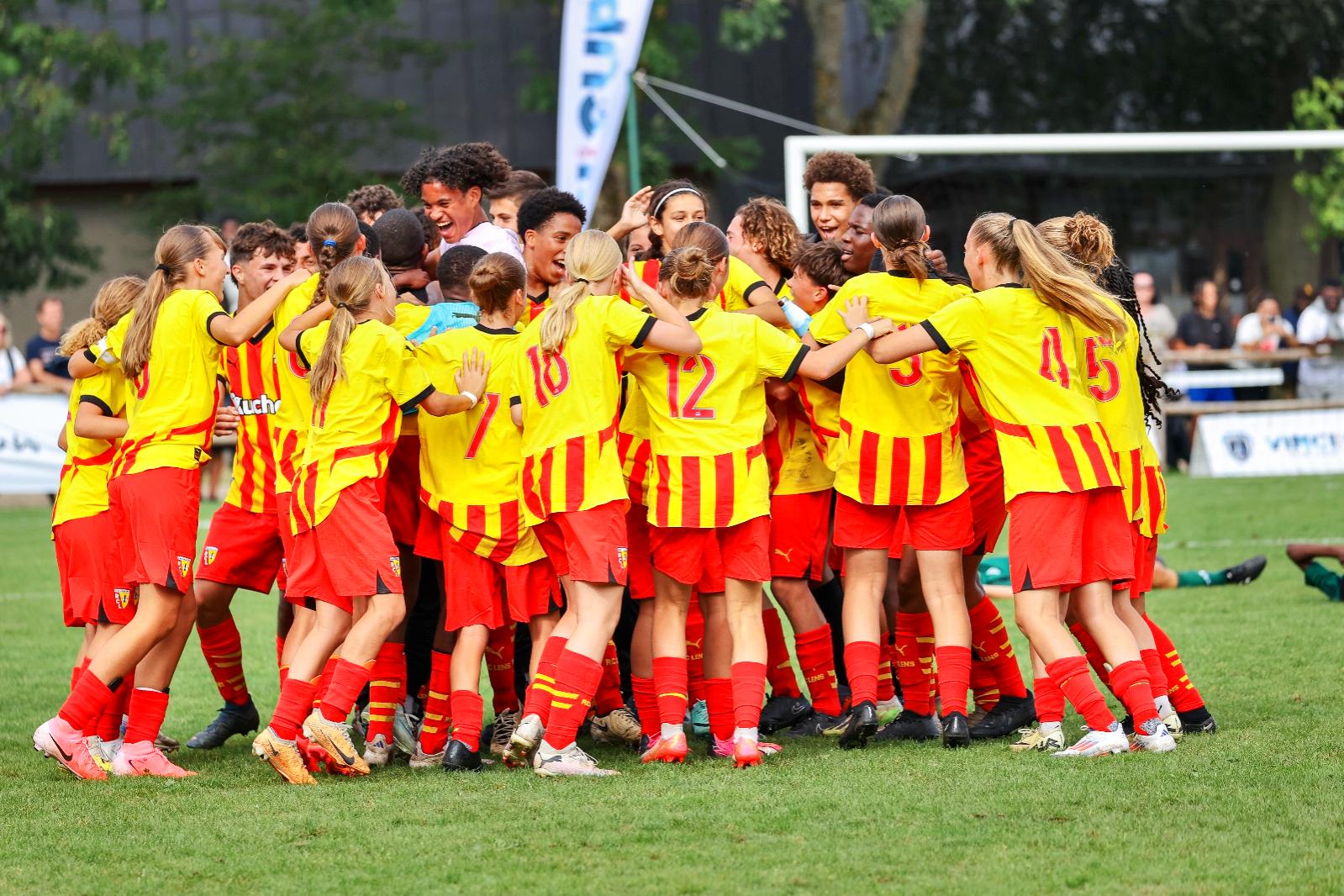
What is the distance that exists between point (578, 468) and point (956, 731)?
1.66 metres

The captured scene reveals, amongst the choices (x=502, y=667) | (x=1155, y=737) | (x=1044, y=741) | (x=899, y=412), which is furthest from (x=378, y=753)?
(x=1155, y=737)

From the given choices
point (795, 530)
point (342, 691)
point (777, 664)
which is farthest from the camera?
point (777, 664)

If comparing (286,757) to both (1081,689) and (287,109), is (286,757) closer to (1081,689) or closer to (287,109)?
(1081,689)

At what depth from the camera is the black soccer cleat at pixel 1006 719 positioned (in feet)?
20.9

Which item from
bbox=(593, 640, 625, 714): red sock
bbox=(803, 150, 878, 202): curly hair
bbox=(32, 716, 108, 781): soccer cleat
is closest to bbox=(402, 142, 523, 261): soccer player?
bbox=(803, 150, 878, 202): curly hair

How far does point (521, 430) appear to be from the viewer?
6.19 m

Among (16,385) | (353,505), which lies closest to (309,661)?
(353,505)

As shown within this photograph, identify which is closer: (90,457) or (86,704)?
(86,704)

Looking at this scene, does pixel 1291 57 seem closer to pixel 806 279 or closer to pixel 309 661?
pixel 806 279

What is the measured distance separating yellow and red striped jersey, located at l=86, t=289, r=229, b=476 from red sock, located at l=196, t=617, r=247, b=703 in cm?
88

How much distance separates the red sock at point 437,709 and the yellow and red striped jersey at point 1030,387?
7.18 ft

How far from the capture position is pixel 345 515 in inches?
231

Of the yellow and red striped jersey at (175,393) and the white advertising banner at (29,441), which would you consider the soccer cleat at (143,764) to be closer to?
the yellow and red striped jersey at (175,393)

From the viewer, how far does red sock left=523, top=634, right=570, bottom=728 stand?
19.3 feet
